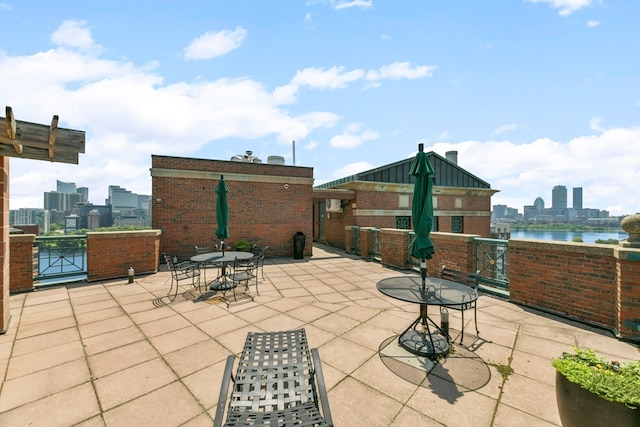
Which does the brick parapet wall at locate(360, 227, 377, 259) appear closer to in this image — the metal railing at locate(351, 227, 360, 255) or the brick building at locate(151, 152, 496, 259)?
the metal railing at locate(351, 227, 360, 255)

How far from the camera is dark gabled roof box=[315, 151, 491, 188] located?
641 inches

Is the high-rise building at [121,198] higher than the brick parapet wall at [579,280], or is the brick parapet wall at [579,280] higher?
the high-rise building at [121,198]

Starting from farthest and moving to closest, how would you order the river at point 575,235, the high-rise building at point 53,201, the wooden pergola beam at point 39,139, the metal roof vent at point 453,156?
the high-rise building at point 53,201
the metal roof vent at point 453,156
the river at point 575,235
the wooden pergola beam at point 39,139

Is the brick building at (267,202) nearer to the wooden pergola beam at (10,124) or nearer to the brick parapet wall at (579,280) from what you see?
the wooden pergola beam at (10,124)

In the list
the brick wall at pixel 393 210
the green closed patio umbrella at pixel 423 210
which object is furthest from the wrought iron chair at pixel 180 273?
the brick wall at pixel 393 210

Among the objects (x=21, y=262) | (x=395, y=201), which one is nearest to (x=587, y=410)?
(x=21, y=262)

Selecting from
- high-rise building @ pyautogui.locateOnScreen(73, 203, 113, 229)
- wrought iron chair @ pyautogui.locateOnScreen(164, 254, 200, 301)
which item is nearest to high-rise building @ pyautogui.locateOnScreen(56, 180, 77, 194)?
high-rise building @ pyautogui.locateOnScreen(73, 203, 113, 229)

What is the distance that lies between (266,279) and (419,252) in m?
5.46

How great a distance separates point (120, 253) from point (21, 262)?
2.11 metres

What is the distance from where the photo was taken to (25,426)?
2.49 m

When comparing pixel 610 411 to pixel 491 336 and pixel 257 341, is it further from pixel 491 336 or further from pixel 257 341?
pixel 257 341

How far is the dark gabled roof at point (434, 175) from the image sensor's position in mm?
16292

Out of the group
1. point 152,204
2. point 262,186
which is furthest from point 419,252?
point 152,204

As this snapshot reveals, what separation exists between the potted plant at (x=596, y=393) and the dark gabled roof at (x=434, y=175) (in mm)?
13994
